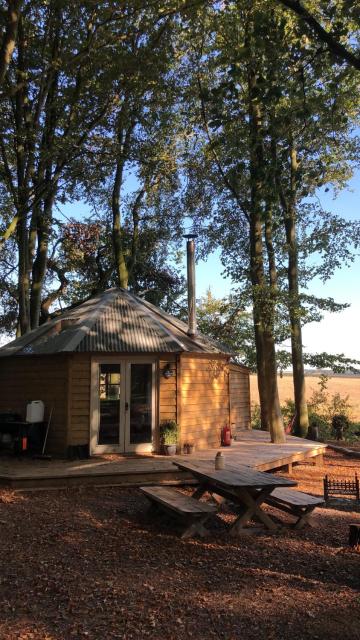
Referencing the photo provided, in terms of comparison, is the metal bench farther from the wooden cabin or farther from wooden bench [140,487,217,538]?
the wooden cabin

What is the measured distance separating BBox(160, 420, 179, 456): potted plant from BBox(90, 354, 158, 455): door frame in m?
0.21

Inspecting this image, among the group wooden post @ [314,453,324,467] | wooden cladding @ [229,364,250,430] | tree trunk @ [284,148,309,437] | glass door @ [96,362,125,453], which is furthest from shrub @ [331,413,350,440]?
glass door @ [96,362,125,453]

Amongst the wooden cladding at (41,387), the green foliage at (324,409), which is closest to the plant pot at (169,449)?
the wooden cladding at (41,387)

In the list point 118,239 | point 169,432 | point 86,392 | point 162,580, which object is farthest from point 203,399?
point 118,239

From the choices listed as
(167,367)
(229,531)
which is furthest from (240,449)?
(229,531)

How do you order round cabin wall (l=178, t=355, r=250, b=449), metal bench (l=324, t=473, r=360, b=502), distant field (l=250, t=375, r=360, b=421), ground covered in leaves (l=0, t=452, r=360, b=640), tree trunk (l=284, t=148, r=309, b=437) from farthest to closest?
distant field (l=250, t=375, r=360, b=421) < tree trunk (l=284, t=148, r=309, b=437) < round cabin wall (l=178, t=355, r=250, b=449) < metal bench (l=324, t=473, r=360, b=502) < ground covered in leaves (l=0, t=452, r=360, b=640)

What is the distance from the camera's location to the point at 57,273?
20953 mm

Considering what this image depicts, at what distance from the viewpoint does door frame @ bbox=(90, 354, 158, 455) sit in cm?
968

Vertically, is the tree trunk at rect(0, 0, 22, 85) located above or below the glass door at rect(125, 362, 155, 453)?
above

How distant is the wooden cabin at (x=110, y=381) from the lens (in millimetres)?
9680

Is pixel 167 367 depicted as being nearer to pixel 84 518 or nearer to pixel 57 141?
pixel 84 518

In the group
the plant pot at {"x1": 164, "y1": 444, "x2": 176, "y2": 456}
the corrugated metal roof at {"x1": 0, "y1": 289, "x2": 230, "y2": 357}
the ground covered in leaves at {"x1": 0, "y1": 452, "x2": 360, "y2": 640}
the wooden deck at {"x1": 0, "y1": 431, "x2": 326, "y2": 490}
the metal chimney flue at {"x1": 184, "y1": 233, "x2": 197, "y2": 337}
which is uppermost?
the metal chimney flue at {"x1": 184, "y1": 233, "x2": 197, "y2": 337}

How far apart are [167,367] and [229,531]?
184 inches

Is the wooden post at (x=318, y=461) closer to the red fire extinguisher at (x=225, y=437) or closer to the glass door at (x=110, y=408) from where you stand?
the red fire extinguisher at (x=225, y=437)
